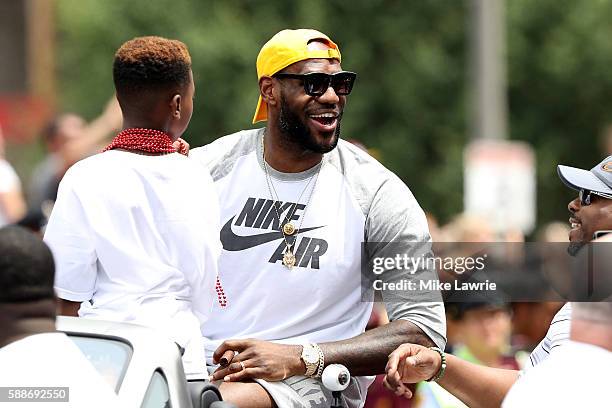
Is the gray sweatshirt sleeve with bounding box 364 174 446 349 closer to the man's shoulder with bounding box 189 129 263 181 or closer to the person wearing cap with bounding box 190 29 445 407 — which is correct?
the person wearing cap with bounding box 190 29 445 407

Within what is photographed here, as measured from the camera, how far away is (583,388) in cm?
371

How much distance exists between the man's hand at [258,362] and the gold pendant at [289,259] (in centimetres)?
41

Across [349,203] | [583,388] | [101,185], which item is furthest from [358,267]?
[583,388]

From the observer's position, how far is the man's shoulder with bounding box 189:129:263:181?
20.0ft

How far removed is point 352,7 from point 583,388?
23.8 metres

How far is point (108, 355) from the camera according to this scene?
14.8 feet

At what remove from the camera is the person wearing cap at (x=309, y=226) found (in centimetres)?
582

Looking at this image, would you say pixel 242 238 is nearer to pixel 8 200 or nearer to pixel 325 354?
pixel 325 354

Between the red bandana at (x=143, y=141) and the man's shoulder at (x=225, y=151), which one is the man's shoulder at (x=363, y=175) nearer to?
the man's shoulder at (x=225, y=151)

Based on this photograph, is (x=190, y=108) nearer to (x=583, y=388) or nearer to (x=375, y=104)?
(x=583, y=388)

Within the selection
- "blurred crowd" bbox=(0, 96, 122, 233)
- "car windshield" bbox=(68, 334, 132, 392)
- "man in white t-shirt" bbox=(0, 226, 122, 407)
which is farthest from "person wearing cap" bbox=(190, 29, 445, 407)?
"blurred crowd" bbox=(0, 96, 122, 233)

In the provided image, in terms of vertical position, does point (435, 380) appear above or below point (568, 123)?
below

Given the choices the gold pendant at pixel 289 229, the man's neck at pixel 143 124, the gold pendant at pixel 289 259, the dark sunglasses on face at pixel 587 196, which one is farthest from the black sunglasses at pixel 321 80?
the dark sunglasses on face at pixel 587 196

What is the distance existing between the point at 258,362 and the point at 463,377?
0.82 m
